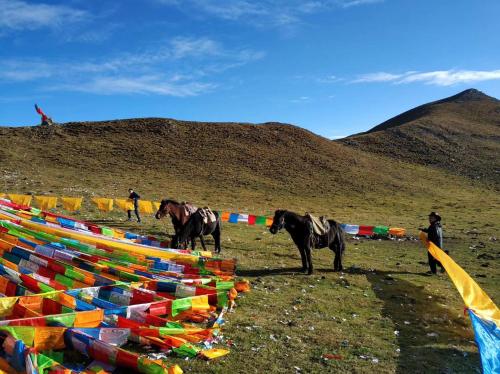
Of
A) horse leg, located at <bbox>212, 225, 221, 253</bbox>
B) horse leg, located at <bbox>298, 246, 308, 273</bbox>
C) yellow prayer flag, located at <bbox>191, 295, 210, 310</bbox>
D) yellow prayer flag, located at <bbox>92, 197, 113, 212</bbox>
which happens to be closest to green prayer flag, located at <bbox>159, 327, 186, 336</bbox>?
yellow prayer flag, located at <bbox>191, 295, 210, 310</bbox>

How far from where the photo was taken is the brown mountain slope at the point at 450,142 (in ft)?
229

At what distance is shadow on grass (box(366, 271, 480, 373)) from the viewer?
8.72 meters

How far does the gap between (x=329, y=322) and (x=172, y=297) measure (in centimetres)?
391

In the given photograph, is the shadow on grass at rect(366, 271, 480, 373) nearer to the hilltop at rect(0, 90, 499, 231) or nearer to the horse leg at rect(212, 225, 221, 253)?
the horse leg at rect(212, 225, 221, 253)

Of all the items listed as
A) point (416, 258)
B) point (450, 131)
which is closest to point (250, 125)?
point (450, 131)

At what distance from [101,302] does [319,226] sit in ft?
29.2

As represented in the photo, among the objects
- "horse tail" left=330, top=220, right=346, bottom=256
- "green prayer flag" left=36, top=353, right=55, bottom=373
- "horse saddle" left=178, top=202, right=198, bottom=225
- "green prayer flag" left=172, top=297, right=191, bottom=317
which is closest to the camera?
"green prayer flag" left=36, top=353, right=55, bottom=373

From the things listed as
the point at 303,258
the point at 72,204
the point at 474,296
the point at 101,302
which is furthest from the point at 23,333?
the point at 72,204

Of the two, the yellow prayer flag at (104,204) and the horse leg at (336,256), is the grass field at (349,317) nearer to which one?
the horse leg at (336,256)

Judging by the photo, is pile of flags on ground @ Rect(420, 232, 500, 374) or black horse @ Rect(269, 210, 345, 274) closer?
pile of flags on ground @ Rect(420, 232, 500, 374)

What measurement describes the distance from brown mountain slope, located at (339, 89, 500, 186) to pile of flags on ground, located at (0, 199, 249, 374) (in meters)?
60.9

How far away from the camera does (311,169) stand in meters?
58.2

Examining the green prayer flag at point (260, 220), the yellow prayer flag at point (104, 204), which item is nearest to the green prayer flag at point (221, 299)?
the green prayer flag at point (260, 220)

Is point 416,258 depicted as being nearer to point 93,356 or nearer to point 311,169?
point 93,356
